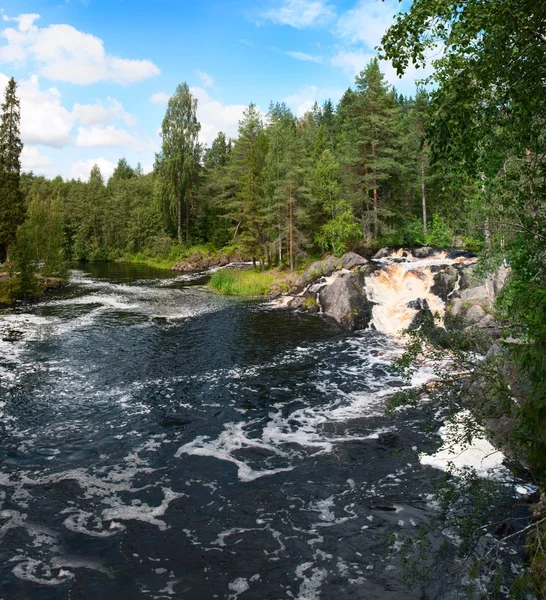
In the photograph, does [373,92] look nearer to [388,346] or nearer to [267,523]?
[388,346]

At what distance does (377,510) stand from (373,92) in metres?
42.2

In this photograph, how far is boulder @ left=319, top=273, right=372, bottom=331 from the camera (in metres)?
26.5

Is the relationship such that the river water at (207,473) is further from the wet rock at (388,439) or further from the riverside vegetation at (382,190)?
the riverside vegetation at (382,190)

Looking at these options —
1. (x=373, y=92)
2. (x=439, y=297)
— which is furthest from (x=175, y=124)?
(x=439, y=297)

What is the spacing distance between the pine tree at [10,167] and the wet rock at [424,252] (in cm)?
3936

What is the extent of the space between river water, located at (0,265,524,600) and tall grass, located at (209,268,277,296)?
17587 mm

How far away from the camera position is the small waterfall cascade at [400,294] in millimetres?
26109

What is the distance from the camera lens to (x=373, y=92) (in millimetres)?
42469

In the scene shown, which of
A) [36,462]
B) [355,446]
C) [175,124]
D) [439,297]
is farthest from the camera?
[175,124]

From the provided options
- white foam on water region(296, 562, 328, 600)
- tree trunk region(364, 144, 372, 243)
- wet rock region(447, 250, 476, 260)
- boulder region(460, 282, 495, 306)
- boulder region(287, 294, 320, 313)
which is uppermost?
tree trunk region(364, 144, 372, 243)

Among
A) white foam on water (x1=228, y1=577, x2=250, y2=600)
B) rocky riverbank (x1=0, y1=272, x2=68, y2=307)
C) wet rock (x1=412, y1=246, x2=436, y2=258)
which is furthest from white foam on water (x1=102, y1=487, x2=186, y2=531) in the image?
wet rock (x1=412, y1=246, x2=436, y2=258)

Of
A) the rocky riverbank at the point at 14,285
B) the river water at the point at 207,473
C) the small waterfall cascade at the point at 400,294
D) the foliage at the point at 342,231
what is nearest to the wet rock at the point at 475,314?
the small waterfall cascade at the point at 400,294

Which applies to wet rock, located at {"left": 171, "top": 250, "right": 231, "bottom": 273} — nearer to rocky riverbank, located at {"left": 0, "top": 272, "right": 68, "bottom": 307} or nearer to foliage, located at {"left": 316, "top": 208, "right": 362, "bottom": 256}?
rocky riverbank, located at {"left": 0, "top": 272, "right": 68, "bottom": 307}

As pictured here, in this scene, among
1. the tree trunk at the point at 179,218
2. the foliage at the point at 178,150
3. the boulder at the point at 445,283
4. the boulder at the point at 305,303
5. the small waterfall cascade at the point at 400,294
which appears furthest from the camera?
the tree trunk at the point at 179,218
